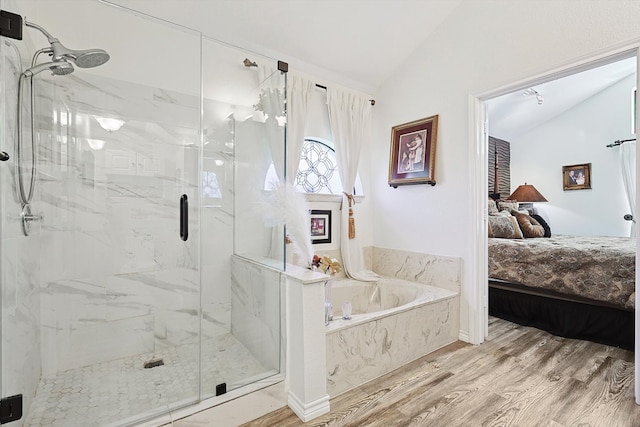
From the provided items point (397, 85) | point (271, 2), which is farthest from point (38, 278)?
point (397, 85)

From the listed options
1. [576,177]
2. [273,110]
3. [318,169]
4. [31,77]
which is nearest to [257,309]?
[273,110]

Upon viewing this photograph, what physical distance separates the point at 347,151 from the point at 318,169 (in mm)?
361

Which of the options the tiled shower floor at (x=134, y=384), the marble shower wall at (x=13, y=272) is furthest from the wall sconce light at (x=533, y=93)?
the marble shower wall at (x=13, y=272)

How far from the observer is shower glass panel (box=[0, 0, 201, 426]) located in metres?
1.72

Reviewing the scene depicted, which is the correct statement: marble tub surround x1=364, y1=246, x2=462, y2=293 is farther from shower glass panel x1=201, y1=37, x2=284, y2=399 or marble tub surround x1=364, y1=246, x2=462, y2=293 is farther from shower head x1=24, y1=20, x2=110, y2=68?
shower head x1=24, y1=20, x2=110, y2=68

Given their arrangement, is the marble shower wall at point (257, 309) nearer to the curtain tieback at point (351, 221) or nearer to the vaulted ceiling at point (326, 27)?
the curtain tieback at point (351, 221)

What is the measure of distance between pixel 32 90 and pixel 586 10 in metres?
3.51

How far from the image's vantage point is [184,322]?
2439mm

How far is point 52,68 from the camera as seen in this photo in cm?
169

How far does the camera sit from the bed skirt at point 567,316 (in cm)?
252

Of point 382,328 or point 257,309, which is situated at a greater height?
point 257,309

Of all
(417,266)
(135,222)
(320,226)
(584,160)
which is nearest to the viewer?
(135,222)

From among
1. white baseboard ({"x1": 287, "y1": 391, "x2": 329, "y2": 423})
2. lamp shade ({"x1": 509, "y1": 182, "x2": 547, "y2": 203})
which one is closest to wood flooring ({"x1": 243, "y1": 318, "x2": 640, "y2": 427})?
white baseboard ({"x1": 287, "y1": 391, "x2": 329, "y2": 423})

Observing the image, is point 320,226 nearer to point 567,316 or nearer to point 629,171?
point 567,316
